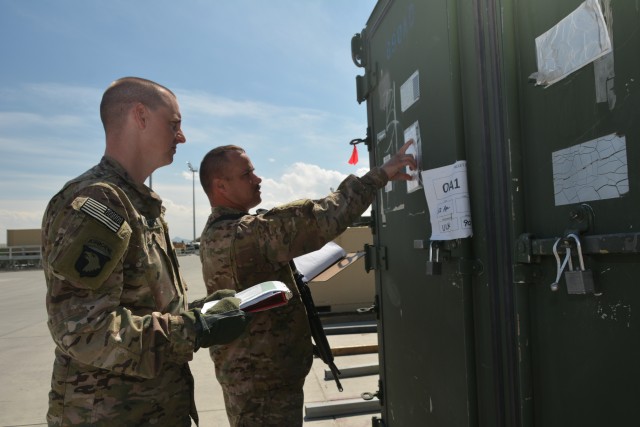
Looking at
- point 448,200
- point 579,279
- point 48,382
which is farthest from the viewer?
point 48,382

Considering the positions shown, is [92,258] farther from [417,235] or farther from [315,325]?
[315,325]

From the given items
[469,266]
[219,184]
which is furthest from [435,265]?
[219,184]

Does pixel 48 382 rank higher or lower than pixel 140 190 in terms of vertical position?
lower

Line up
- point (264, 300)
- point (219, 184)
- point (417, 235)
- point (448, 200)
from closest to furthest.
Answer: point (264, 300)
point (448, 200)
point (417, 235)
point (219, 184)

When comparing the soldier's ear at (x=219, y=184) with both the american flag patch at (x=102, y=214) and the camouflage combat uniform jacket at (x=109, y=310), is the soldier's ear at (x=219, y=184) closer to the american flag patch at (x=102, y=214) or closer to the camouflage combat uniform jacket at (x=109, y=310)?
the camouflage combat uniform jacket at (x=109, y=310)

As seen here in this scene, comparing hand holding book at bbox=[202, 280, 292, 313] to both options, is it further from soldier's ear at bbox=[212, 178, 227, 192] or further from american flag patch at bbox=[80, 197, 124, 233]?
soldier's ear at bbox=[212, 178, 227, 192]

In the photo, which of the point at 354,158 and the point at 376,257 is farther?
the point at 354,158

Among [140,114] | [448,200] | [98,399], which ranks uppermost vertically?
[140,114]

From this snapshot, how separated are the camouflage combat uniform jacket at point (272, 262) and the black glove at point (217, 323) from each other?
782 mm

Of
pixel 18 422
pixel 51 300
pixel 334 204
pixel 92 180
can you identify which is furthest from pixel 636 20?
pixel 18 422

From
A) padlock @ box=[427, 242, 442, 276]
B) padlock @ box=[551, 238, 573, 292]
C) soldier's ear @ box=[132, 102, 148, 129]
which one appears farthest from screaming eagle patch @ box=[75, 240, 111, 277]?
padlock @ box=[551, 238, 573, 292]

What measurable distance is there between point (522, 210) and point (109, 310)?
117cm

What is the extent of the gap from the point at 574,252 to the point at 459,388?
731mm

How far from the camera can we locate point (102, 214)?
4.06 ft
